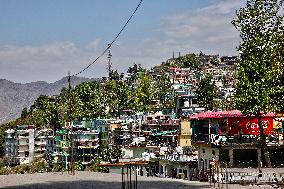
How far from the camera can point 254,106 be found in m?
37.5

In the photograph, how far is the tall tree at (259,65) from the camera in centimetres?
3753

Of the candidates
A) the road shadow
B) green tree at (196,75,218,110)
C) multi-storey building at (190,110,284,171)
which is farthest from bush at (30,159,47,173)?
the road shadow

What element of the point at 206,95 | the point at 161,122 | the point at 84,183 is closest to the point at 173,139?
the point at 161,122

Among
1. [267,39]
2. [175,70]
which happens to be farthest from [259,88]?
[175,70]

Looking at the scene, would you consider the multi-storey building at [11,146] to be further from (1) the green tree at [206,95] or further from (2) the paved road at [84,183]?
(2) the paved road at [84,183]

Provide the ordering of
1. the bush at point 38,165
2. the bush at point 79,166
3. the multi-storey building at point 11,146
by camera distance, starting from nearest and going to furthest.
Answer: the bush at point 79,166, the bush at point 38,165, the multi-storey building at point 11,146

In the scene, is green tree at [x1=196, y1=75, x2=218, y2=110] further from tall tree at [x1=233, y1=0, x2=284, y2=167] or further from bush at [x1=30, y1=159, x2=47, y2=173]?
tall tree at [x1=233, y1=0, x2=284, y2=167]

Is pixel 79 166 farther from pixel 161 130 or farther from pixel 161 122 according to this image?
pixel 161 122

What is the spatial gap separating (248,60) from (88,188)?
1938cm

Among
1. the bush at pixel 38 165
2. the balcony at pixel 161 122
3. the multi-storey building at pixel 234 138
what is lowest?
the bush at pixel 38 165

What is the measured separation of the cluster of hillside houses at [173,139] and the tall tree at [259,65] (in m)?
4.17

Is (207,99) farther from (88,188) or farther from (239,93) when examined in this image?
(88,188)

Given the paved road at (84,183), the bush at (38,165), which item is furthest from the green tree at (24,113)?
the paved road at (84,183)

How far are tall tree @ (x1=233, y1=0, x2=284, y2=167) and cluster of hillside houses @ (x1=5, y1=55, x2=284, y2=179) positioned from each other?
4167 millimetres
